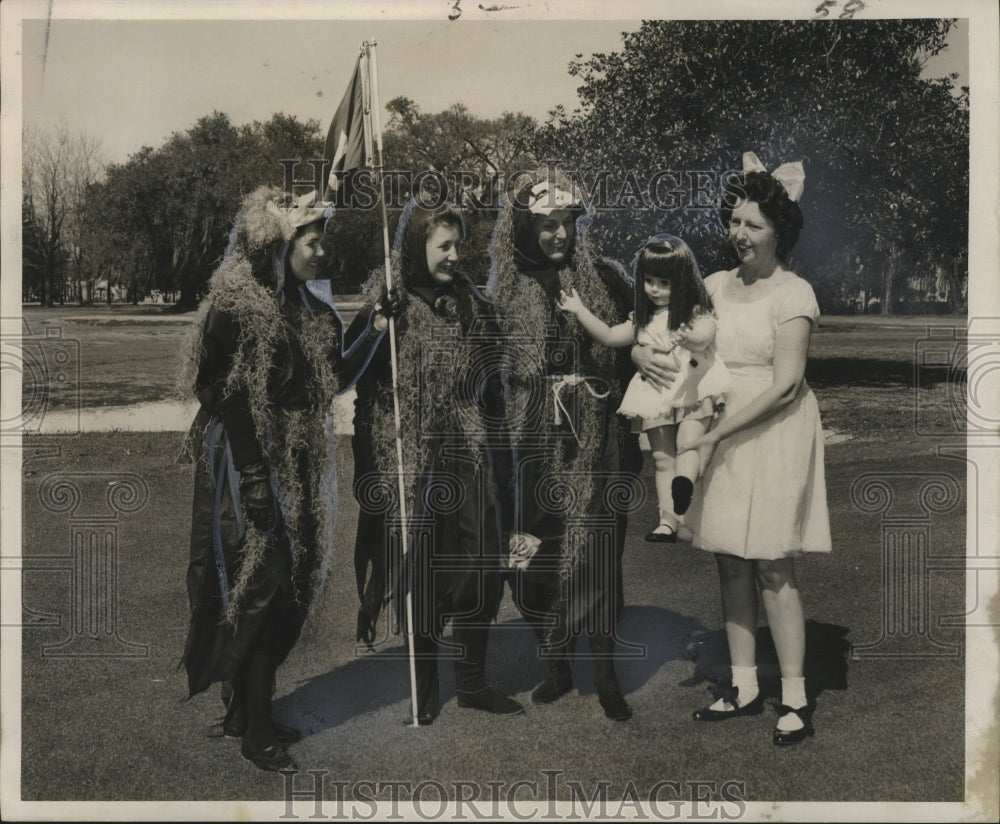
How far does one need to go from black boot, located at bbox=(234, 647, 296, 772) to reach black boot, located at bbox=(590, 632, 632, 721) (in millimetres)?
1309

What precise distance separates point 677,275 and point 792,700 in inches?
71.4

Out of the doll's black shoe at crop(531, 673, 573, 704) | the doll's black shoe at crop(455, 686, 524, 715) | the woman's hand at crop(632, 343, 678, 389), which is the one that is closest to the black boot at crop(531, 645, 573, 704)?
the doll's black shoe at crop(531, 673, 573, 704)

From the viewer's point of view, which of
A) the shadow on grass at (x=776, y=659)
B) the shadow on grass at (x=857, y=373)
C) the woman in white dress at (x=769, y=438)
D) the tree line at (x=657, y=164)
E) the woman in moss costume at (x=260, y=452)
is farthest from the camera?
the shadow on grass at (x=857, y=373)

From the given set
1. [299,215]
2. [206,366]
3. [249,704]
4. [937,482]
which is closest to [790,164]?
[937,482]

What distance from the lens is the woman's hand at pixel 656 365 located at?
16.9ft

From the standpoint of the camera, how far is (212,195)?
5.73 metres

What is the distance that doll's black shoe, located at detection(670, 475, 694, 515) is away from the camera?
4.96m

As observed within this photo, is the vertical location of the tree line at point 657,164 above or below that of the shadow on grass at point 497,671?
above

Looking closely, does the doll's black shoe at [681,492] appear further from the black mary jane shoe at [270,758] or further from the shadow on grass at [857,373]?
the black mary jane shoe at [270,758]

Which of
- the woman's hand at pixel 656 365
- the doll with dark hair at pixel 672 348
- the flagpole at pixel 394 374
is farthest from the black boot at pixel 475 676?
the woman's hand at pixel 656 365

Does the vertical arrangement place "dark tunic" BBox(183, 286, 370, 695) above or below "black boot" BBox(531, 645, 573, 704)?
above

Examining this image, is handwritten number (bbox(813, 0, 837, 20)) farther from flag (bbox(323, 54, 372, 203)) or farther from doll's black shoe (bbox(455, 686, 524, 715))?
doll's black shoe (bbox(455, 686, 524, 715))

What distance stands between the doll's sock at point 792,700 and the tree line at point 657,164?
1816 mm

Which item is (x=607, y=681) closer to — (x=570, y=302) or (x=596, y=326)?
(x=596, y=326)
